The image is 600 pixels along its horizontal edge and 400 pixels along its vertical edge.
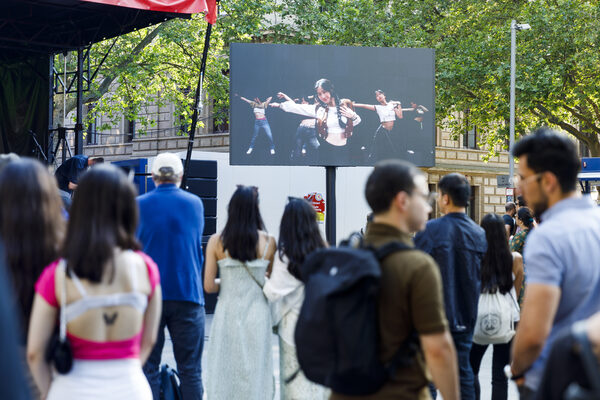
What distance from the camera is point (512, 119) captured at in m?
26.8

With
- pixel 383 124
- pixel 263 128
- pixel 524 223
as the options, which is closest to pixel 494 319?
pixel 524 223

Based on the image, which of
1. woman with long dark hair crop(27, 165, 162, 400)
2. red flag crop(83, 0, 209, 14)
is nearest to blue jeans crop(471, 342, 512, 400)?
woman with long dark hair crop(27, 165, 162, 400)

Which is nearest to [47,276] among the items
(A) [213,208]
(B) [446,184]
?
(B) [446,184]

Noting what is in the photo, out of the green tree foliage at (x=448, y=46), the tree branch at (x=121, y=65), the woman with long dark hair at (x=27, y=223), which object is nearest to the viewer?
the woman with long dark hair at (x=27, y=223)

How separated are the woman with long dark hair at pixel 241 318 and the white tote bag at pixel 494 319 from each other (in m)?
1.58

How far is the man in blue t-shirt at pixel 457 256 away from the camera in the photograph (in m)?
5.91

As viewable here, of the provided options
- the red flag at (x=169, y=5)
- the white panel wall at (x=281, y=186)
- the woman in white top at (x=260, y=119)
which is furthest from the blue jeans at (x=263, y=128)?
the white panel wall at (x=281, y=186)

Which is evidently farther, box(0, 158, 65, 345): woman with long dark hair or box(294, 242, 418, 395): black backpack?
box(0, 158, 65, 345): woman with long dark hair

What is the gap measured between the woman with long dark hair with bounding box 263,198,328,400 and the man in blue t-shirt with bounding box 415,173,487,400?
816mm

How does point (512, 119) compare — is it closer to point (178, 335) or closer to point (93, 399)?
point (178, 335)

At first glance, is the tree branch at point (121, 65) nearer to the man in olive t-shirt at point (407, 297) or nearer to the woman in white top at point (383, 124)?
→ the woman in white top at point (383, 124)

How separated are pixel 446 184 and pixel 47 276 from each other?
3427 millimetres

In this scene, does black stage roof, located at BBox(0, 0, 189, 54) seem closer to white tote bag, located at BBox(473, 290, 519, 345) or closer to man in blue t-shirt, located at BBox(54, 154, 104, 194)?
man in blue t-shirt, located at BBox(54, 154, 104, 194)

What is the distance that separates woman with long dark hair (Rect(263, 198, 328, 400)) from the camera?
5773 mm
